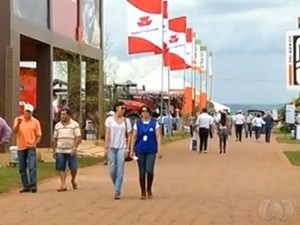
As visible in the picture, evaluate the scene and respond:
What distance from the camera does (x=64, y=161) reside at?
18969 mm

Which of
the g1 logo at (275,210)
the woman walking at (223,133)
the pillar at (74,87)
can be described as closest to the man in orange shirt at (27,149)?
the g1 logo at (275,210)

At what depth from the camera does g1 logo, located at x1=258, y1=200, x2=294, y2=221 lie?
14.3 meters

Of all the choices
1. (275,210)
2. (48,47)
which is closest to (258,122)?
(48,47)

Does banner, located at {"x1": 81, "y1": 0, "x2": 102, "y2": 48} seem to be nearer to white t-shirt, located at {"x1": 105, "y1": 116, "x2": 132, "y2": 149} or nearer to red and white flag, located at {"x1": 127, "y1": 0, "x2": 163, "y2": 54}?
red and white flag, located at {"x1": 127, "y1": 0, "x2": 163, "y2": 54}

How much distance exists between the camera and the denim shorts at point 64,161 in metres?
18.8

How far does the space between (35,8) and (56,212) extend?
723 inches

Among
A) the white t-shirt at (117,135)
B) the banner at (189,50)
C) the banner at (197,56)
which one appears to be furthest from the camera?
the banner at (197,56)

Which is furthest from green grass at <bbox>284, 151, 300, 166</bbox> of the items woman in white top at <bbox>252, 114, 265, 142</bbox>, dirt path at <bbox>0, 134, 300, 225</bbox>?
woman in white top at <bbox>252, 114, 265, 142</bbox>

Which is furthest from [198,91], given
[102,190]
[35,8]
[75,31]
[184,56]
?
[102,190]

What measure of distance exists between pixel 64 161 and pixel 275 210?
17.7 feet

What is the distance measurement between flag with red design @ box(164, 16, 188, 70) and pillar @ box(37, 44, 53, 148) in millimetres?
13284

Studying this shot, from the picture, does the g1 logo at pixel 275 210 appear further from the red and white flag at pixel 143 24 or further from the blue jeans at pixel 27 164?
the red and white flag at pixel 143 24

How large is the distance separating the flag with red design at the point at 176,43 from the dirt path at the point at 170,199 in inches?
838

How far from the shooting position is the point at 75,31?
127 ft
